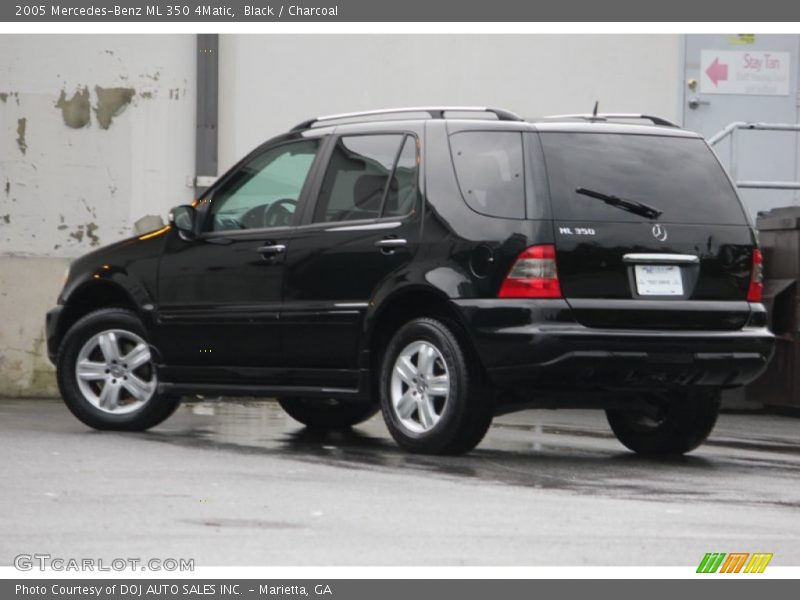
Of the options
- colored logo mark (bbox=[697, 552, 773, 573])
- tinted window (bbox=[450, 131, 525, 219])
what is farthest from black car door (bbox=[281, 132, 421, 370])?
colored logo mark (bbox=[697, 552, 773, 573])

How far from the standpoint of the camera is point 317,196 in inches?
414

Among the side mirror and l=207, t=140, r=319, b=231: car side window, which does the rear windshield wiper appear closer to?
l=207, t=140, r=319, b=231: car side window

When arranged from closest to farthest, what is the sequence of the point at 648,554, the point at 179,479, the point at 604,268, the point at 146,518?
the point at 648,554 → the point at 146,518 → the point at 179,479 → the point at 604,268

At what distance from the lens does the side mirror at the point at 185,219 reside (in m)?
11.0

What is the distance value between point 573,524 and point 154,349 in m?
4.25

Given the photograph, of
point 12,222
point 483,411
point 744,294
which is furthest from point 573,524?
point 12,222

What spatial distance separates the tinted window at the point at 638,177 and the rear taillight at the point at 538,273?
0.74 ft

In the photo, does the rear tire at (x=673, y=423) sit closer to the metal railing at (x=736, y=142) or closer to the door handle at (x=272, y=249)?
Answer: the door handle at (x=272, y=249)

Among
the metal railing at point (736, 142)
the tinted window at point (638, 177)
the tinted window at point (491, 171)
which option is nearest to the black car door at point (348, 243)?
the tinted window at point (491, 171)

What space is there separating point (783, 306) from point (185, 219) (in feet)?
19.4

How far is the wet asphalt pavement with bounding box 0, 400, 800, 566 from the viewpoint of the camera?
670cm

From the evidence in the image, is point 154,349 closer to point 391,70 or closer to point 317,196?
point 317,196

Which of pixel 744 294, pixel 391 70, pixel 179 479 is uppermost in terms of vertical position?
pixel 391 70

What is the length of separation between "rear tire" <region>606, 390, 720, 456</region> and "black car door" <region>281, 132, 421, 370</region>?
165 centimetres
